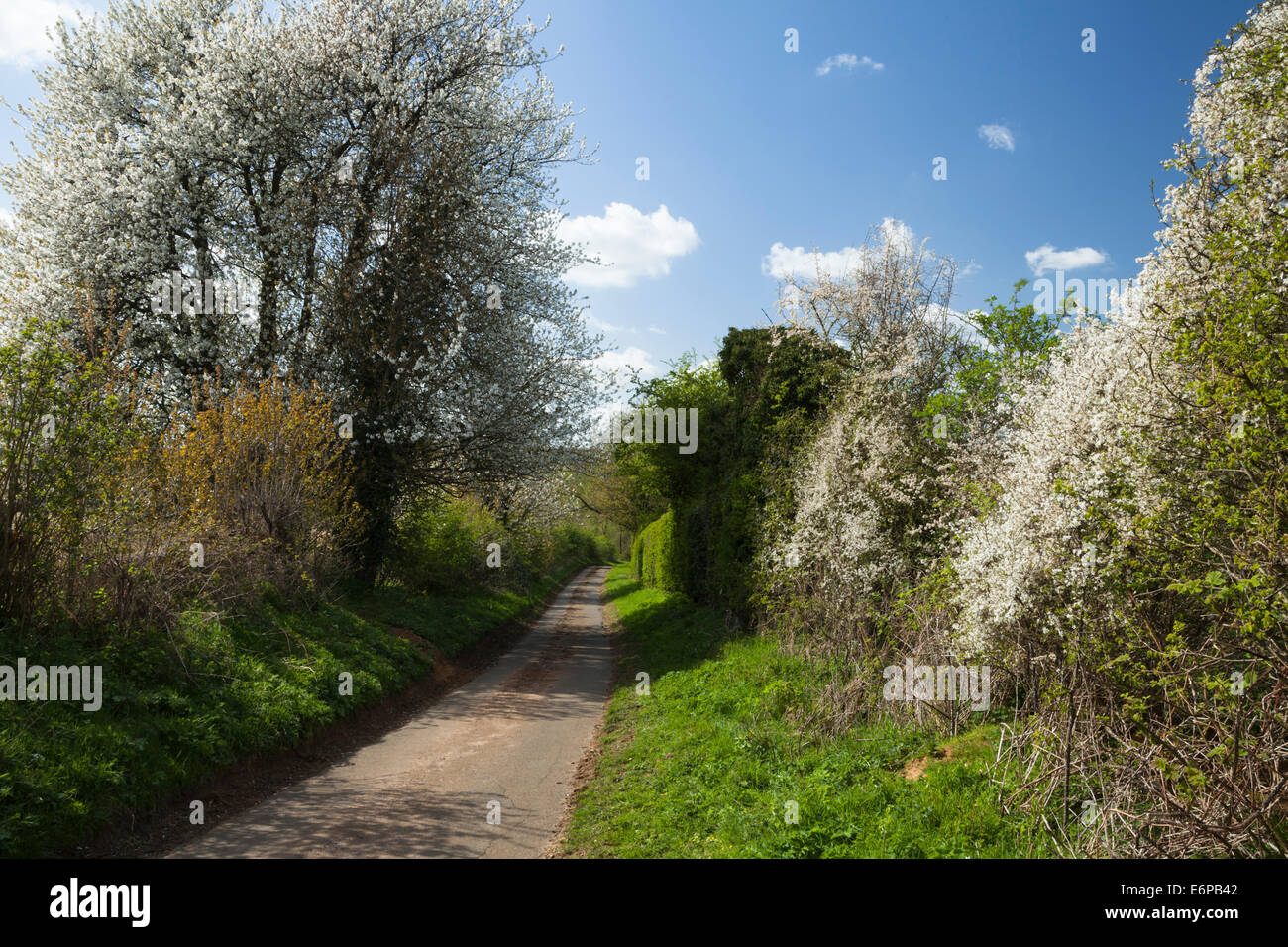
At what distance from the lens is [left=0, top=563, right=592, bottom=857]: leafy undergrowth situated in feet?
16.9

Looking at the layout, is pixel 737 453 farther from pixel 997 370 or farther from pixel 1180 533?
pixel 1180 533

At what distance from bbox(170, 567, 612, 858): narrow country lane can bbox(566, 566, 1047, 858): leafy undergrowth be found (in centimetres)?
50

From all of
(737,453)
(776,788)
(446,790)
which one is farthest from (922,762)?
(737,453)

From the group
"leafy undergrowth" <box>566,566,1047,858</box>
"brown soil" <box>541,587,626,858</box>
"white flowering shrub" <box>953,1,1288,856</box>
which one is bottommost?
"brown soil" <box>541,587,626,858</box>

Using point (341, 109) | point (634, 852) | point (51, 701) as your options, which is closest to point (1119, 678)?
point (634, 852)

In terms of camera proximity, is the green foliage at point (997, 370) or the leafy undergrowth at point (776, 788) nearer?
the leafy undergrowth at point (776, 788)

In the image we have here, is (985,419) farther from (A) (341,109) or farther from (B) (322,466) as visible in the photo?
(A) (341,109)

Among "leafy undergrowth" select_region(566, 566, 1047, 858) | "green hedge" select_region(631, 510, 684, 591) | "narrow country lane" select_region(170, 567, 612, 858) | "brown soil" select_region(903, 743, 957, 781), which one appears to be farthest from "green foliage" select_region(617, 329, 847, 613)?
"brown soil" select_region(903, 743, 957, 781)

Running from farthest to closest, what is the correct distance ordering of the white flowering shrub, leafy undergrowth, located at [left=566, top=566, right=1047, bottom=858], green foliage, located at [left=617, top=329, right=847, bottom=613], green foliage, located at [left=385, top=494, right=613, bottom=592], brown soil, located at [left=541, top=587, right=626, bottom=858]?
green foliage, located at [left=385, top=494, right=613, bottom=592]
green foliage, located at [left=617, top=329, right=847, bottom=613]
brown soil, located at [left=541, top=587, right=626, bottom=858]
leafy undergrowth, located at [left=566, top=566, right=1047, bottom=858]
the white flowering shrub

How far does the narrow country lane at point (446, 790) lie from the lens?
18.2ft

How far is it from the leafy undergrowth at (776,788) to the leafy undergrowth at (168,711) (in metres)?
3.44

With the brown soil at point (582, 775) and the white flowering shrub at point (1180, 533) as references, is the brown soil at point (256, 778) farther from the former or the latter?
the white flowering shrub at point (1180, 533)

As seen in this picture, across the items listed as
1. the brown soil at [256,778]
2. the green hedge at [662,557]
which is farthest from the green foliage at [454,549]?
the brown soil at [256,778]

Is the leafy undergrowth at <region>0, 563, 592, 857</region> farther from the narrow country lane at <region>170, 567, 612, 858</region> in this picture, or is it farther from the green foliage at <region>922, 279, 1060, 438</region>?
the green foliage at <region>922, 279, 1060, 438</region>
